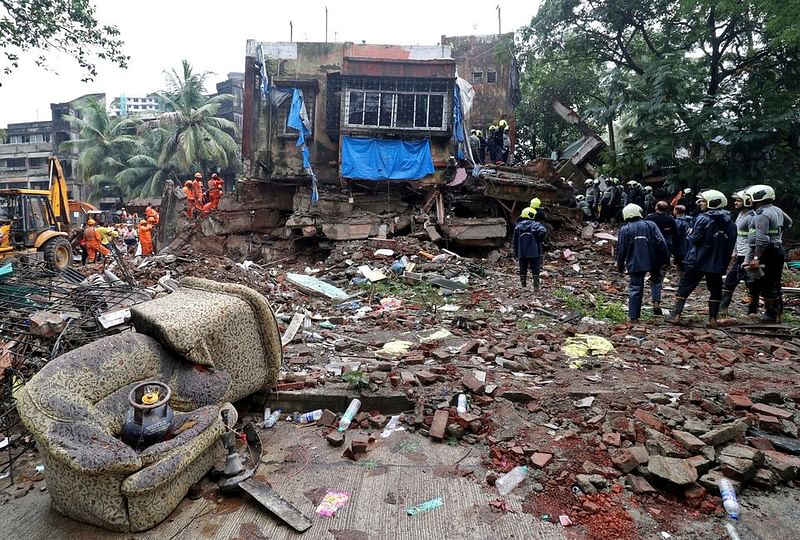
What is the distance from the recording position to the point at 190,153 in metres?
27.9

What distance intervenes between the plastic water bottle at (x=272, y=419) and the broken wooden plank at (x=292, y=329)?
1.89m

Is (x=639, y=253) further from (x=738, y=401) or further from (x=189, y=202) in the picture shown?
(x=189, y=202)

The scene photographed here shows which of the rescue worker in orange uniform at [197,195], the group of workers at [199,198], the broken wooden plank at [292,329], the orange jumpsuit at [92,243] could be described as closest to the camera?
the broken wooden plank at [292,329]

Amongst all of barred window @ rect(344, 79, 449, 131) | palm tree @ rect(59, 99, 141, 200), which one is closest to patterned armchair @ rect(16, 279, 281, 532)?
barred window @ rect(344, 79, 449, 131)

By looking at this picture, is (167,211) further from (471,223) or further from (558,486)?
(558,486)

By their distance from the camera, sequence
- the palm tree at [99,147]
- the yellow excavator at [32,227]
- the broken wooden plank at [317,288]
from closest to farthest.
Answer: the broken wooden plank at [317,288], the yellow excavator at [32,227], the palm tree at [99,147]

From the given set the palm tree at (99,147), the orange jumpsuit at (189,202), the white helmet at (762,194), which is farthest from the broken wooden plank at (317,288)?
the palm tree at (99,147)

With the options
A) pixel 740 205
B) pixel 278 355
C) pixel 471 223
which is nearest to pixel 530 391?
pixel 278 355

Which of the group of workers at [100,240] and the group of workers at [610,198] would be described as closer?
the group of workers at [610,198]

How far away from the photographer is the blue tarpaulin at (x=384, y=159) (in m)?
13.5

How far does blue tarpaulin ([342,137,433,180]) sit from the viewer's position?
13547mm

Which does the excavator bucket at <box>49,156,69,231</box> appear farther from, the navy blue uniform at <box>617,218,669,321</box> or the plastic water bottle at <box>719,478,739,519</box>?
the plastic water bottle at <box>719,478,739,519</box>

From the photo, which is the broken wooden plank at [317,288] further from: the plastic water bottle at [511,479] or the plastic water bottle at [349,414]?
the plastic water bottle at [511,479]

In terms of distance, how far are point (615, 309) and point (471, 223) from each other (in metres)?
6.47
